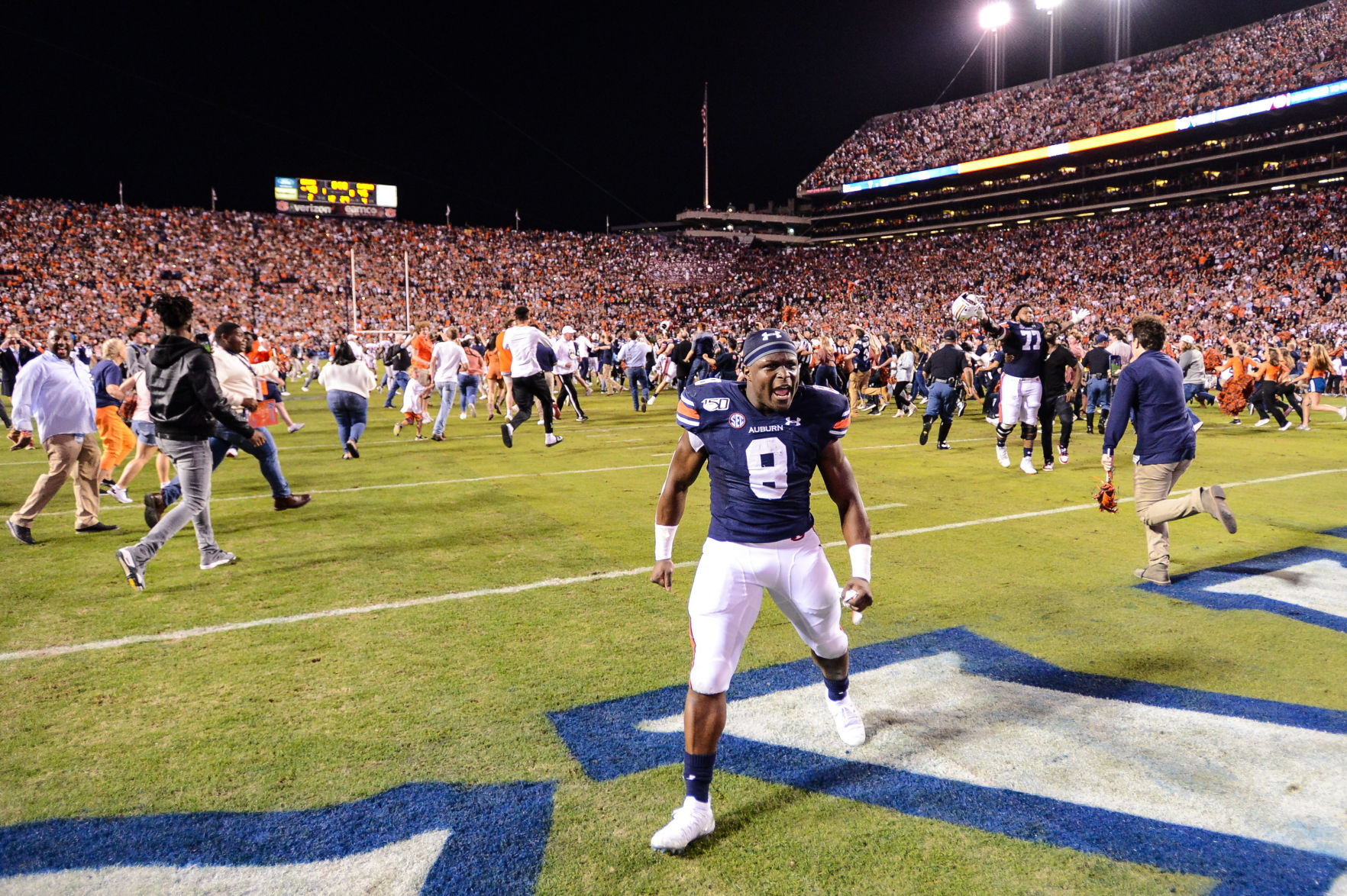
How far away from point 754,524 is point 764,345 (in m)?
0.69

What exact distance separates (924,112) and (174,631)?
66.6 m

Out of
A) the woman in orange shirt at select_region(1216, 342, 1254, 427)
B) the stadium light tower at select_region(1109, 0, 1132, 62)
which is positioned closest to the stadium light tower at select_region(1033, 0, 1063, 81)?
the stadium light tower at select_region(1109, 0, 1132, 62)

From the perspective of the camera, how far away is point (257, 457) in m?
7.41

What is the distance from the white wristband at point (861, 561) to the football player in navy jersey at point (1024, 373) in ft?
27.5

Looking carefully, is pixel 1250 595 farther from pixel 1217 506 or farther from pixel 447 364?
pixel 447 364

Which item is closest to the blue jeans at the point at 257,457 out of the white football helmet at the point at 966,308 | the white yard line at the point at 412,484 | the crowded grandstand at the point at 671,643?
the crowded grandstand at the point at 671,643

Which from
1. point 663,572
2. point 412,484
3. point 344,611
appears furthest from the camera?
point 412,484

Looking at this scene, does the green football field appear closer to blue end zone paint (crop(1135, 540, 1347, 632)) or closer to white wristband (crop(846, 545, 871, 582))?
blue end zone paint (crop(1135, 540, 1347, 632))

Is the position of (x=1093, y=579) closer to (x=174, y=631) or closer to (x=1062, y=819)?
(x=1062, y=819)

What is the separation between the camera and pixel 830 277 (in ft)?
188

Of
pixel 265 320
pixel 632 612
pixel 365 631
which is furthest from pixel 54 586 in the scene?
pixel 265 320

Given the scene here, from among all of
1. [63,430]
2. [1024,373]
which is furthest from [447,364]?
[1024,373]

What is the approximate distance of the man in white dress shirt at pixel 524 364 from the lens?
11.0 metres

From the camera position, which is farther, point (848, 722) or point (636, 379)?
point (636, 379)
